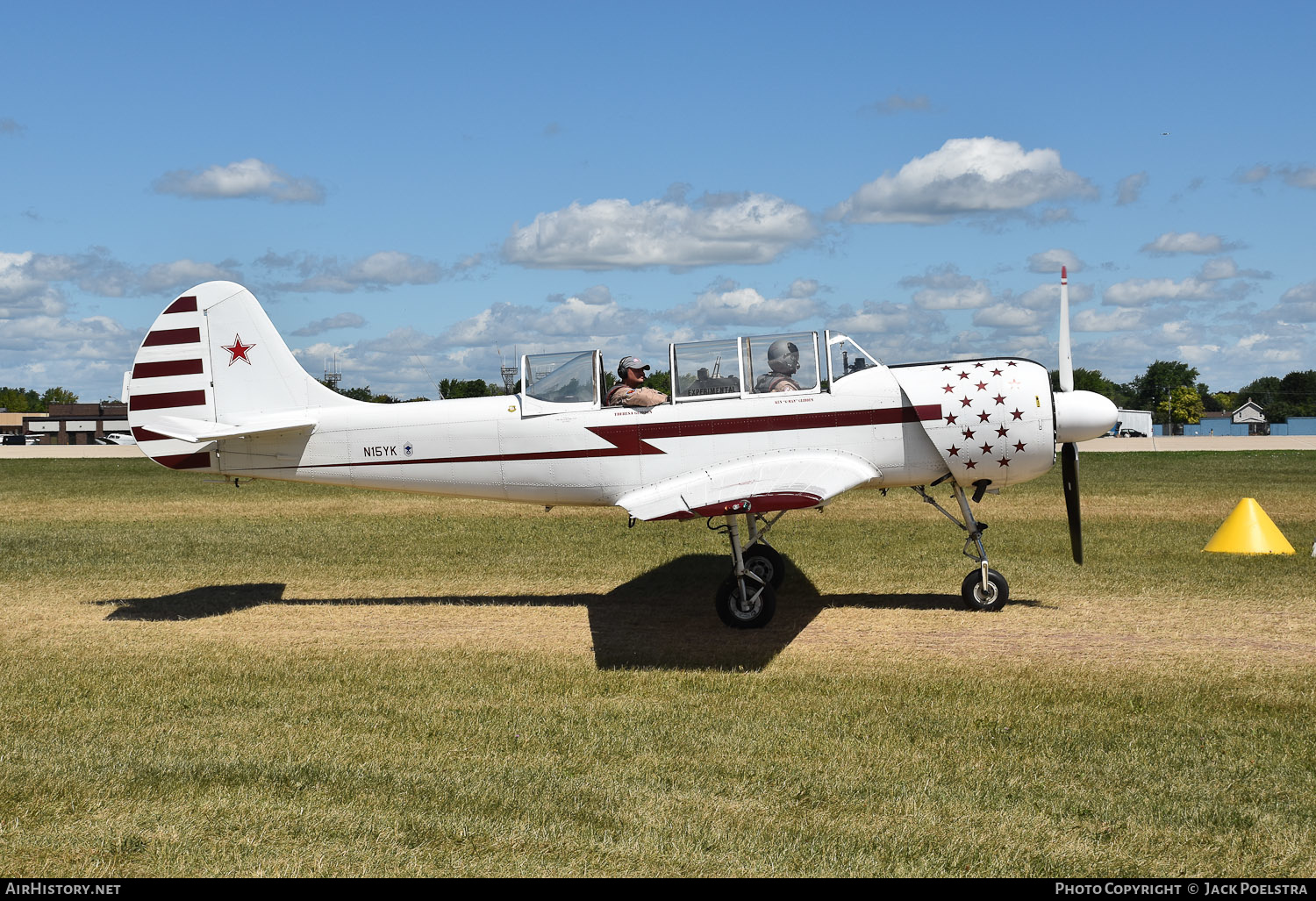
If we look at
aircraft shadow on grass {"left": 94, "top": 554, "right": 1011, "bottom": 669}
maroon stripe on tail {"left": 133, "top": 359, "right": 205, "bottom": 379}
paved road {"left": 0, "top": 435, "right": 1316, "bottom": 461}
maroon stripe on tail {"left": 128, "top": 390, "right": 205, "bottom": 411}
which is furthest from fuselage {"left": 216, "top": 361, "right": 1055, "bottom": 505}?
paved road {"left": 0, "top": 435, "right": 1316, "bottom": 461}

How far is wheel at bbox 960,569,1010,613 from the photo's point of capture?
35.4 ft

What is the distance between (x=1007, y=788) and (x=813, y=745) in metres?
1.20

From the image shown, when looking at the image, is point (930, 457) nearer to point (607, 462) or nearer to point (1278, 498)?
point (607, 462)

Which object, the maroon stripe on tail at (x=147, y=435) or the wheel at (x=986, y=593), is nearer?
the wheel at (x=986, y=593)

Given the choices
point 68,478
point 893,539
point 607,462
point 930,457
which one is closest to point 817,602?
point 930,457

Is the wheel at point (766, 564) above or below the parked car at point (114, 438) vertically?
below

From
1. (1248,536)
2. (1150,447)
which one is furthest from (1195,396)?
(1248,536)

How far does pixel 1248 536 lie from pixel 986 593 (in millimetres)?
5759

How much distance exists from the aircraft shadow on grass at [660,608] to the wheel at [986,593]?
0.16 m

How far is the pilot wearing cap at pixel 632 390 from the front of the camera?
35.3 feet

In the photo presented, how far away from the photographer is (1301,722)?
6.80 m

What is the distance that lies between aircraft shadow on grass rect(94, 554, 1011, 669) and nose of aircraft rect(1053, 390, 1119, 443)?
2.08m

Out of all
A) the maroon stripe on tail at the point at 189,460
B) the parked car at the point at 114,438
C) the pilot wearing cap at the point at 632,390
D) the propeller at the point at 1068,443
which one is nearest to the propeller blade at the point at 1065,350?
the propeller at the point at 1068,443

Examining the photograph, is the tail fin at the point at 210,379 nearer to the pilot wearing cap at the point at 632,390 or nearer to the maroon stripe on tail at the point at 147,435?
the maroon stripe on tail at the point at 147,435
